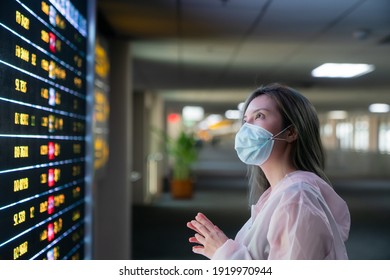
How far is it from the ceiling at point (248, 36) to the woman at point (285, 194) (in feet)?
0.93

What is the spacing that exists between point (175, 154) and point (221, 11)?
5.33m

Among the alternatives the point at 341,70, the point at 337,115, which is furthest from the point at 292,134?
the point at 337,115

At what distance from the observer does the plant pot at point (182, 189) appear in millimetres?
7475

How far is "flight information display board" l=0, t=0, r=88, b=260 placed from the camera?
1201 millimetres

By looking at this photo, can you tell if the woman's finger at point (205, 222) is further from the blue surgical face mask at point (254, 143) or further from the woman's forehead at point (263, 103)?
the woman's forehead at point (263, 103)

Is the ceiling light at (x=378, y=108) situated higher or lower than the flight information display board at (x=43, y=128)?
higher

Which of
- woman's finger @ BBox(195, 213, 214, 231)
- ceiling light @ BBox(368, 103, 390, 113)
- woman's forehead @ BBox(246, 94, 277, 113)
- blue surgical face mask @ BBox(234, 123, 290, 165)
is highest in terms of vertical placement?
ceiling light @ BBox(368, 103, 390, 113)

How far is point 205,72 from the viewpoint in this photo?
18.3ft

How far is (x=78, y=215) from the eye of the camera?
6.29 ft

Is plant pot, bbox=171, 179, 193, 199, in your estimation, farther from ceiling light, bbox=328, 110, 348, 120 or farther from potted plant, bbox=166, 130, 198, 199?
ceiling light, bbox=328, 110, 348, 120

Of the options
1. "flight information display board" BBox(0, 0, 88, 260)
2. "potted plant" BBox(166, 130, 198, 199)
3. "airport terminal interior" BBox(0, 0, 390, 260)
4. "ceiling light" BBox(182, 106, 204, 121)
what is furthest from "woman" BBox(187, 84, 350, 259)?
"ceiling light" BBox(182, 106, 204, 121)

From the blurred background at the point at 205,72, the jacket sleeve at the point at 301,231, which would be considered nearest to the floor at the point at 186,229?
the blurred background at the point at 205,72

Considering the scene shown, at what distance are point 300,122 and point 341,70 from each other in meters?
4.45

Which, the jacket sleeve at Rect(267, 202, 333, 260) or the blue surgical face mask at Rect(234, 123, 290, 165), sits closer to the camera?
the jacket sleeve at Rect(267, 202, 333, 260)
